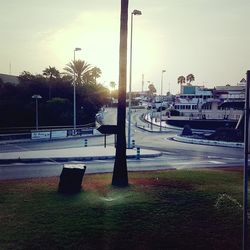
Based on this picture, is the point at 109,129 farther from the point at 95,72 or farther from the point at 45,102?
the point at 95,72

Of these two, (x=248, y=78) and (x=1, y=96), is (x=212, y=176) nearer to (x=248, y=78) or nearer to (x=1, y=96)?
(x=248, y=78)

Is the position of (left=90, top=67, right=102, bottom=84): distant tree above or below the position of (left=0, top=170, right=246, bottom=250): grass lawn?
above

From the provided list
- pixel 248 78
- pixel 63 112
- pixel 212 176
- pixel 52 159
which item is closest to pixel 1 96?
pixel 63 112

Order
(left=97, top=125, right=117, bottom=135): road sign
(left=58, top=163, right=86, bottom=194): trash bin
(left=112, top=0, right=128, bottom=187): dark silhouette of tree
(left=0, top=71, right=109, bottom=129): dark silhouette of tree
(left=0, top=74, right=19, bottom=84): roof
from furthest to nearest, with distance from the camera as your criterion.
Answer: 1. (left=0, top=74, right=19, bottom=84): roof
2. (left=0, top=71, right=109, bottom=129): dark silhouette of tree
3. (left=97, top=125, right=117, bottom=135): road sign
4. (left=112, top=0, right=128, bottom=187): dark silhouette of tree
5. (left=58, top=163, right=86, bottom=194): trash bin

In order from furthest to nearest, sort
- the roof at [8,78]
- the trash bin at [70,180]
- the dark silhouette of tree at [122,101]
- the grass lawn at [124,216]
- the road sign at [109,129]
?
the roof at [8,78] → the road sign at [109,129] → the dark silhouette of tree at [122,101] → the trash bin at [70,180] → the grass lawn at [124,216]

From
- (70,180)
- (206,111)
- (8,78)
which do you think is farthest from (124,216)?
(206,111)

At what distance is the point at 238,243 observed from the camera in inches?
294

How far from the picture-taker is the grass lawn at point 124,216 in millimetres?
7434

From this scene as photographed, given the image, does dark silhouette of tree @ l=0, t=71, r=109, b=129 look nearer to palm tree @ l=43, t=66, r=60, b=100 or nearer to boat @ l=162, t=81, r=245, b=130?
palm tree @ l=43, t=66, r=60, b=100

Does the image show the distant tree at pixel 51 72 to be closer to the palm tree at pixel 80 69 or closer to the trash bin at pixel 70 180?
the palm tree at pixel 80 69

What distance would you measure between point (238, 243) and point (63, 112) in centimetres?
4500

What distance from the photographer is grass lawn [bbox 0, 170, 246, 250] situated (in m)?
7.43

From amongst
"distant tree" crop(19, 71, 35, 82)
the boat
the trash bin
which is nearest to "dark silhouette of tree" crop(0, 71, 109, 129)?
"distant tree" crop(19, 71, 35, 82)

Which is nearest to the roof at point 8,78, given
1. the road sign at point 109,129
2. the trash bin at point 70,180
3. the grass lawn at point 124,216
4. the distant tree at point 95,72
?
the distant tree at point 95,72
